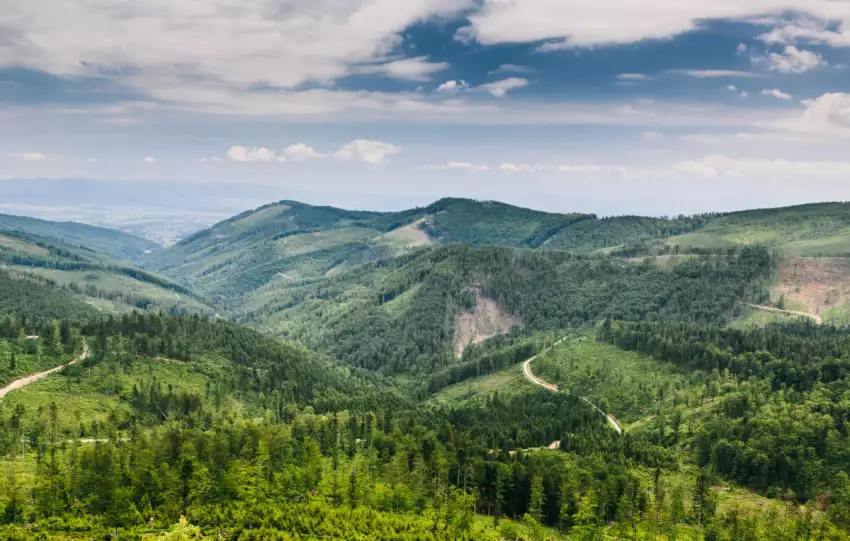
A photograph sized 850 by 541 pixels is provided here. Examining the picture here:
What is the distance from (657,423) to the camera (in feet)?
628

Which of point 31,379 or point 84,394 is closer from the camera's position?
point 84,394

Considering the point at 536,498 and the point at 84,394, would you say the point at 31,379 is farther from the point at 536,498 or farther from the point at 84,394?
the point at 536,498

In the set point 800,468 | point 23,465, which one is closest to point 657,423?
point 800,468

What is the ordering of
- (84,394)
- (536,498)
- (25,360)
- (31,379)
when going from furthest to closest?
(25,360) < (31,379) < (84,394) < (536,498)

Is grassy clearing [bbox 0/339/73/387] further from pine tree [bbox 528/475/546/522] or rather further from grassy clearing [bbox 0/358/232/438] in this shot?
pine tree [bbox 528/475/546/522]

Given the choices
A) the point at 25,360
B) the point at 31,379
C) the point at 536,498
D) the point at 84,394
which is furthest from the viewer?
the point at 25,360

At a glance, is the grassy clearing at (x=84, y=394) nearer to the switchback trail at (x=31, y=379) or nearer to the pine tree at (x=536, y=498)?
the switchback trail at (x=31, y=379)

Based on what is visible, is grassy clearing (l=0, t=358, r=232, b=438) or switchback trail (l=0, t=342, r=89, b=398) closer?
grassy clearing (l=0, t=358, r=232, b=438)

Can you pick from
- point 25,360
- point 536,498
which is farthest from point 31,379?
point 536,498

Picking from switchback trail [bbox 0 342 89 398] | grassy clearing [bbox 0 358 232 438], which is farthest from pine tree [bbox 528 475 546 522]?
switchback trail [bbox 0 342 89 398]

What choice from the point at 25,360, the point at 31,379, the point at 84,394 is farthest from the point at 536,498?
the point at 25,360

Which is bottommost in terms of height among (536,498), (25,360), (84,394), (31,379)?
(536,498)

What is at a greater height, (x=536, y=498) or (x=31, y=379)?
(x=31, y=379)

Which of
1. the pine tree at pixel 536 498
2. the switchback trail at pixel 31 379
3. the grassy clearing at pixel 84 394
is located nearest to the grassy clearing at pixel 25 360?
the switchback trail at pixel 31 379
